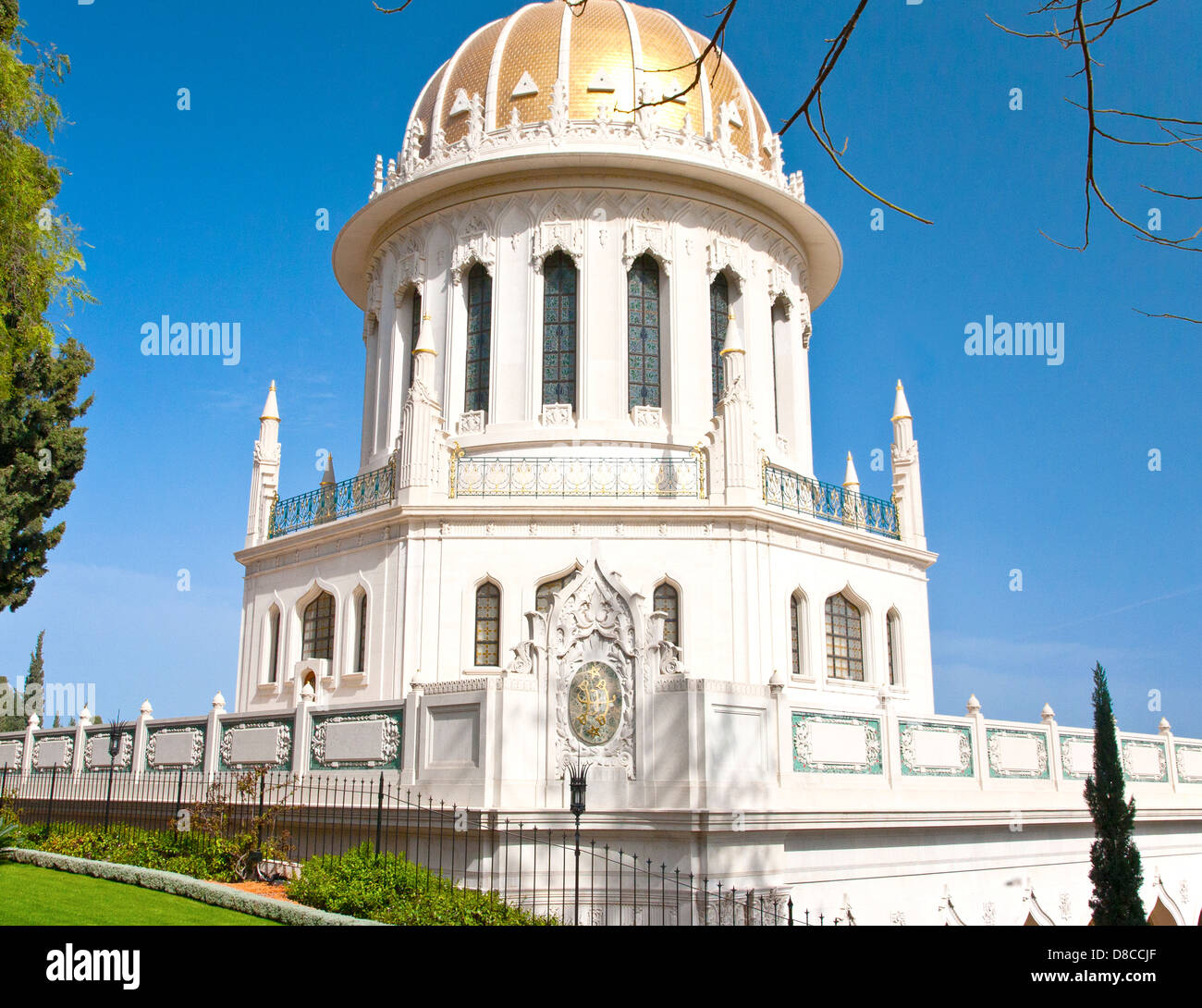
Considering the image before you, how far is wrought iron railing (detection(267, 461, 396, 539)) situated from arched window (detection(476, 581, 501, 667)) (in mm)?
3195

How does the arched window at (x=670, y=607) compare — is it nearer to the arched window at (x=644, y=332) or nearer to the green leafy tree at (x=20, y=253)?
the arched window at (x=644, y=332)

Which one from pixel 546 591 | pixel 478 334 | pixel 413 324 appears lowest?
pixel 546 591

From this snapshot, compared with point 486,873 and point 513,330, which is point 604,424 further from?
point 486,873

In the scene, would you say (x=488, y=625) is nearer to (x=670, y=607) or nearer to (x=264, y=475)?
(x=670, y=607)

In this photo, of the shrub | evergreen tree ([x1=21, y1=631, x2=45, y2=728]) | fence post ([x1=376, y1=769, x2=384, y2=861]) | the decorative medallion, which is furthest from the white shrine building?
evergreen tree ([x1=21, y1=631, x2=45, y2=728])

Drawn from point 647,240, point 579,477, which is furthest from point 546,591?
point 647,240

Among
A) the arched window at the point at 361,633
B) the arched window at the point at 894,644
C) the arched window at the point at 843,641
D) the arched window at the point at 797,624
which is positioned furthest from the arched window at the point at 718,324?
the arched window at the point at 361,633

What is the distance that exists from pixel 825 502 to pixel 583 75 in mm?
12762

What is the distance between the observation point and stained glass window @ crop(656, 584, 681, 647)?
21219 mm

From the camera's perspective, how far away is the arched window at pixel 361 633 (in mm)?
22422

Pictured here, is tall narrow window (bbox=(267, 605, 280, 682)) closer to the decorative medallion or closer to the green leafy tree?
the green leafy tree

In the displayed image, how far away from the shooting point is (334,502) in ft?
82.8
